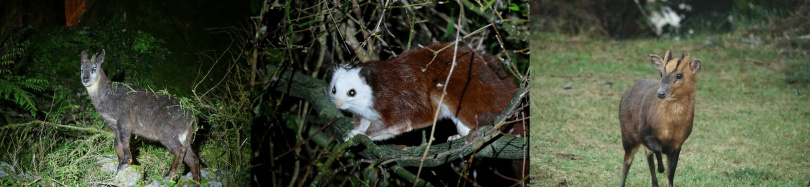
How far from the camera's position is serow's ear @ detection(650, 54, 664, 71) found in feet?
6.75

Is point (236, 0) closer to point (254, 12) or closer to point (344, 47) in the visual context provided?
point (254, 12)

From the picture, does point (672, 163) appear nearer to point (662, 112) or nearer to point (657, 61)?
point (662, 112)

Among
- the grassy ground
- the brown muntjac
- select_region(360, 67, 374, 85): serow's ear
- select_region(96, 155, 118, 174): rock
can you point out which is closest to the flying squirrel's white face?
select_region(360, 67, 374, 85): serow's ear

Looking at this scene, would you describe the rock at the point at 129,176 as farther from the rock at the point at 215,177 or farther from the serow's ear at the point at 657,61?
the serow's ear at the point at 657,61

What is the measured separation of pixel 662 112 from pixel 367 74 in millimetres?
914

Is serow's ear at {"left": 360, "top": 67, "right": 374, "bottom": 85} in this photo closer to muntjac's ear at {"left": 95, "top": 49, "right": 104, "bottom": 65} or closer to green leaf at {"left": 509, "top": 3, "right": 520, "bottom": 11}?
green leaf at {"left": 509, "top": 3, "right": 520, "bottom": 11}

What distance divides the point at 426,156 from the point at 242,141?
2.02 ft

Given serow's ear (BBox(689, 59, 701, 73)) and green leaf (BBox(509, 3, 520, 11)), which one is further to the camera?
green leaf (BBox(509, 3, 520, 11))

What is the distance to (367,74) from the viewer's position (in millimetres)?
2020

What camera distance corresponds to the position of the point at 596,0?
2.16 m

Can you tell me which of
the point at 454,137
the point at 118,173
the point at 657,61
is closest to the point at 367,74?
the point at 454,137

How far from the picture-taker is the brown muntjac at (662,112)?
2.04 m

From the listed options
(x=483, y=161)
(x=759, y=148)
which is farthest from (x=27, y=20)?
(x=759, y=148)

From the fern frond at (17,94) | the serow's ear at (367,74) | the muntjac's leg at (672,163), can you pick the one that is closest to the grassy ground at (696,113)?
the muntjac's leg at (672,163)
